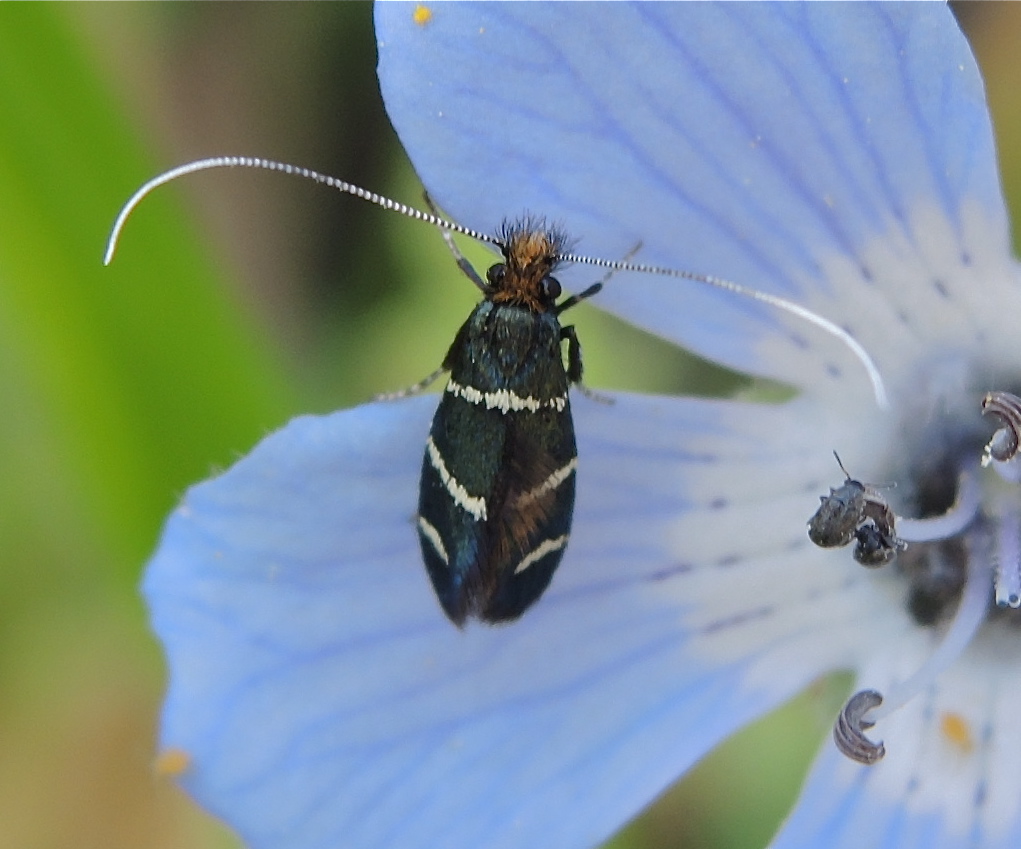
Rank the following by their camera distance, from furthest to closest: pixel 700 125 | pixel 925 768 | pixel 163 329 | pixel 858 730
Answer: pixel 163 329 < pixel 925 768 < pixel 858 730 < pixel 700 125

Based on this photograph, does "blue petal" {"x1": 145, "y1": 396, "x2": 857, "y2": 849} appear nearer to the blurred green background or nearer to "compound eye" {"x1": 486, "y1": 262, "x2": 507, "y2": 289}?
"compound eye" {"x1": 486, "y1": 262, "x2": 507, "y2": 289}

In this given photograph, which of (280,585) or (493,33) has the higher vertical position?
(493,33)

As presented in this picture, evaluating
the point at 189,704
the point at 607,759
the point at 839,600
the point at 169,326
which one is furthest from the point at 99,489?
the point at 839,600

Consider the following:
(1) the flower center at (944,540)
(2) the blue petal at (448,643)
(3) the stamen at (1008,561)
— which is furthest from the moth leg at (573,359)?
(3) the stamen at (1008,561)

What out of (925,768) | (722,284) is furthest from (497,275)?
(925,768)

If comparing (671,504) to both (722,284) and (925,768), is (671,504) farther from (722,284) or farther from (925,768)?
(925,768)

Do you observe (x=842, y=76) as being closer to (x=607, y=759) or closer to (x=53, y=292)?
(x=607, y=759)

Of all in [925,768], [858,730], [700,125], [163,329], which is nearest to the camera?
[700,125]

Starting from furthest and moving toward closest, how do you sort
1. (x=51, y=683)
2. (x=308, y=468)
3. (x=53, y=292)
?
1. (x=51, y=683)
2. (x=53, y=292)
3. (x=308, y=468)
